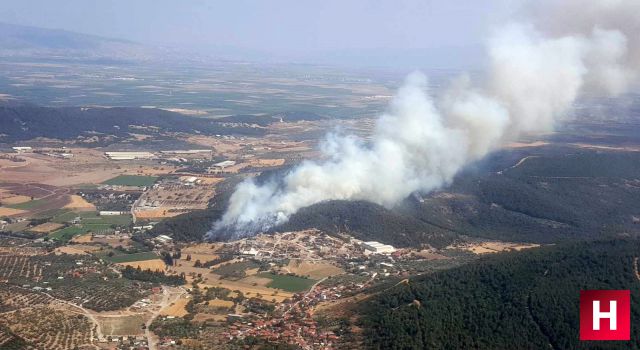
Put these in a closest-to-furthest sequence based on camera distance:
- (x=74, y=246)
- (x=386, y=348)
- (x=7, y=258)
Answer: (x=386, y=348), (x=7, y=258), (x=74, y=246)

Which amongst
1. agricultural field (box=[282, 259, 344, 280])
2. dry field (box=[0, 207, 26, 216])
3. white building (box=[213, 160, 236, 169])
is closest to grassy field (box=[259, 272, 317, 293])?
agricultural field (box=[282, 259, 344, 280])

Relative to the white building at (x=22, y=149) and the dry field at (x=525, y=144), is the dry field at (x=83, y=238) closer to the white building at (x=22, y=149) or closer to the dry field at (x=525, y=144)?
the white building at (x=22, y=149)

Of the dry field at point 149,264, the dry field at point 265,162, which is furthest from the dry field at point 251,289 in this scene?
the dry field at point 265,162

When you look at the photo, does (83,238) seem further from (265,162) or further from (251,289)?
(265,162)

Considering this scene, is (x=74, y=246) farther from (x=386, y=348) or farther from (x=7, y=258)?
(x=386, y=348)

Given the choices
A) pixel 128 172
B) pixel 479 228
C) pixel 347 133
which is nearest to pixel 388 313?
pixel 479 228

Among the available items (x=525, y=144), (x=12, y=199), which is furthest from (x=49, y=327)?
(x=525, y=144)
